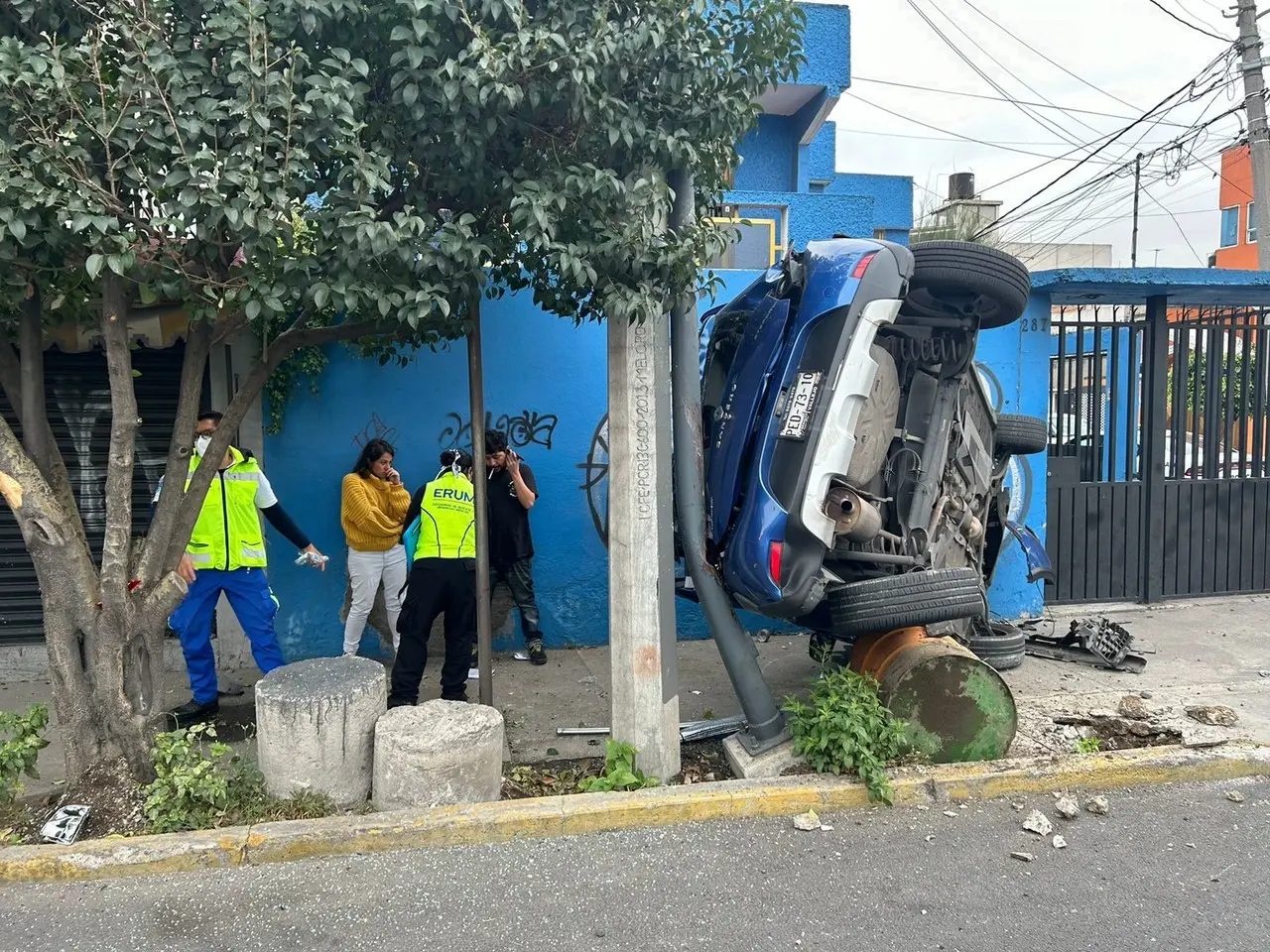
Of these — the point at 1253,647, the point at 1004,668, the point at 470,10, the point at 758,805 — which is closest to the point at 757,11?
the point at 470,10

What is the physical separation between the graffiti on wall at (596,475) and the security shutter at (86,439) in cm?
282

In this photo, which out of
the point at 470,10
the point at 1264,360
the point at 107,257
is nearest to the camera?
the point at 107,257

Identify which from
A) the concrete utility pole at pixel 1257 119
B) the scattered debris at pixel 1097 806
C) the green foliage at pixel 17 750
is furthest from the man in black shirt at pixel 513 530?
the concrete utility pole at pixel 1257 119

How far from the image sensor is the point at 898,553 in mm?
4695

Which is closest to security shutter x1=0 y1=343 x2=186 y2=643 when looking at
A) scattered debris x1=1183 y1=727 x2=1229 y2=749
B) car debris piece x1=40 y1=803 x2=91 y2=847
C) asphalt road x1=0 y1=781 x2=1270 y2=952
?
car debris piece x1=40 y1=803 x2=91 y2=847

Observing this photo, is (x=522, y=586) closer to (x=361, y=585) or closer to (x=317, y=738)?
(x=361, y=585)

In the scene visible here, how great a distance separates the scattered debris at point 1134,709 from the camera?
5.04 metres

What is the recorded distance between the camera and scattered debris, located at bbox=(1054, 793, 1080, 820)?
4.02 metres

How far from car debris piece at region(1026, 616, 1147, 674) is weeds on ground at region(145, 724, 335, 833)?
4977mm

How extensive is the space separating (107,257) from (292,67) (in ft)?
3.21

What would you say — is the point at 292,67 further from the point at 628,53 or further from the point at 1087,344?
the point at 1087,344

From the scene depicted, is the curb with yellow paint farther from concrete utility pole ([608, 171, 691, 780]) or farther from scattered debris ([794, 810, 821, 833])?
concrete utility pole ([608, 171, 691, 780])

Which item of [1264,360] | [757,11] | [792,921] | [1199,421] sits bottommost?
[792,921]

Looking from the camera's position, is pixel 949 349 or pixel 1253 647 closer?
pixel 949 349
